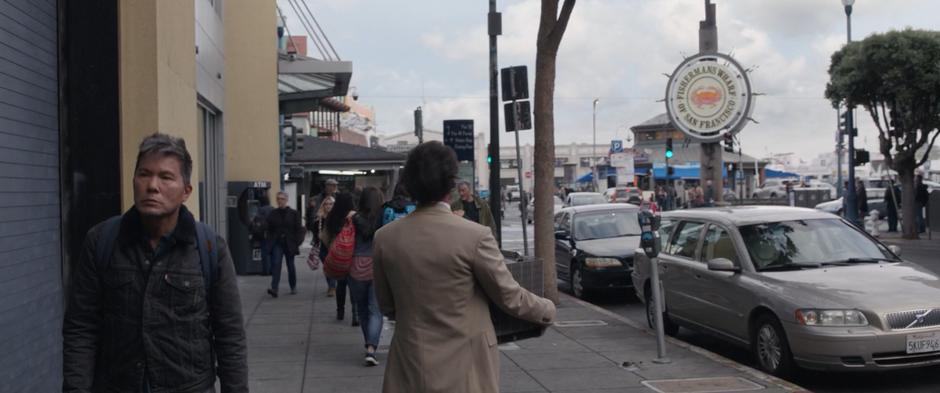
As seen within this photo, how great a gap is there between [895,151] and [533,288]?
23.1 metres

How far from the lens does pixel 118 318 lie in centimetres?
331

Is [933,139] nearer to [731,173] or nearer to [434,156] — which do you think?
[434,156]

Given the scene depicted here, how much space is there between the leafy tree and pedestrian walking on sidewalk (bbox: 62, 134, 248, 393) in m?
23.1

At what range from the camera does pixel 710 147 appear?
1688 centimetres

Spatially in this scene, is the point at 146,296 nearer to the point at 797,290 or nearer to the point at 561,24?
the point at 797,290

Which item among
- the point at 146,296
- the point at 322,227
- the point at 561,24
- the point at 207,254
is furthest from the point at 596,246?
the point at 146,296

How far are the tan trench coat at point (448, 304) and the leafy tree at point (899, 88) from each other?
881 inches

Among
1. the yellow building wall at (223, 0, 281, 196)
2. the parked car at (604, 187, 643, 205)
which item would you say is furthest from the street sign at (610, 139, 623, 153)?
the yellow building wall at (223, 0, 281, 196)

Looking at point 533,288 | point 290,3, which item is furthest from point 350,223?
point 290,3

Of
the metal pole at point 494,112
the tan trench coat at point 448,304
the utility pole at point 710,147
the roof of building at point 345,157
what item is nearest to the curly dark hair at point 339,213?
the metal pole at point 494,112

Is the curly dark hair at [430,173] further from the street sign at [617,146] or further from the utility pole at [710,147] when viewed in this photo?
the street sign at [617,146]

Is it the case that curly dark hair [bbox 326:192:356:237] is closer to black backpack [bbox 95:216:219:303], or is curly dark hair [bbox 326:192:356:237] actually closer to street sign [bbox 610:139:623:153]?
black backpack [bbox 95:216:219:303]

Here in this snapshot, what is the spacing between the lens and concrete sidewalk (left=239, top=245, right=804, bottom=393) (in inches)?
303

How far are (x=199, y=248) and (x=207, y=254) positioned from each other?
4cm
